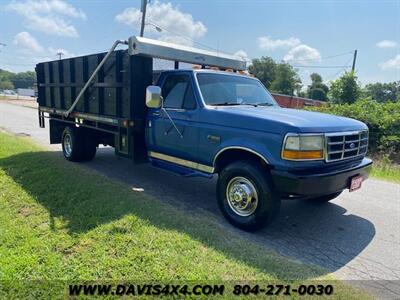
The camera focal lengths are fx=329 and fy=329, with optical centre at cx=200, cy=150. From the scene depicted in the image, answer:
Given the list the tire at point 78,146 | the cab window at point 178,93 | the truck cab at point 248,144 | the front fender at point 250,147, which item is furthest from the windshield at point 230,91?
the tire at point 78,146

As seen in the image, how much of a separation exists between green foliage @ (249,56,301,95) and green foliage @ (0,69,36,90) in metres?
82.9

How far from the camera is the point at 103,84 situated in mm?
6277

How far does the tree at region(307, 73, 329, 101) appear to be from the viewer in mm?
68781

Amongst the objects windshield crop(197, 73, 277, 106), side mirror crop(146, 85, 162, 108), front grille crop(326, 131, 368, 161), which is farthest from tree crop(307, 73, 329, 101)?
side mirror crop(146, 85, 162, 108)

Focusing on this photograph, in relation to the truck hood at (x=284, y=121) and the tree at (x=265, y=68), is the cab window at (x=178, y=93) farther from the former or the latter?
the tree at (x=265, y=68)

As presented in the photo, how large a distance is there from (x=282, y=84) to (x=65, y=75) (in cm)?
6573

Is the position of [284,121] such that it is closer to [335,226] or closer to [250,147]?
[250,147]

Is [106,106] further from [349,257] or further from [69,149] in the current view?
[349,257]

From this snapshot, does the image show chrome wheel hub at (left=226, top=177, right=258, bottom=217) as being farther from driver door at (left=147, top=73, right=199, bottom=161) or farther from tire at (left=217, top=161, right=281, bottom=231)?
driver door at (left=147, top=73, right=199, bottom=161)

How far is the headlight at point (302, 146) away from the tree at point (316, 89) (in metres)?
66.3

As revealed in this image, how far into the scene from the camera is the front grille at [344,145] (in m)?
4.05

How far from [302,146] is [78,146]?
5530 mm

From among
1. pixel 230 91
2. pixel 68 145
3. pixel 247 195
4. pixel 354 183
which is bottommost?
pixel 68 145

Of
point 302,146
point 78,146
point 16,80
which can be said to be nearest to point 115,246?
point 302,146
